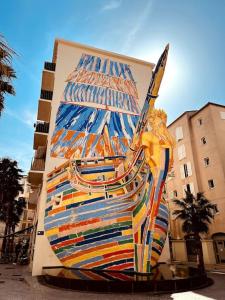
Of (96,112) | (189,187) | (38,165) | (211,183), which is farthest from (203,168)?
(38,165)

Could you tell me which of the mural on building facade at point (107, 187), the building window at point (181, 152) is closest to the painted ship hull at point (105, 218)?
the mural on building facade at point (107, 187)

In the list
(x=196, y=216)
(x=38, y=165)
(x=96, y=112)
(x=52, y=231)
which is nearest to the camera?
(x=52, y=231)

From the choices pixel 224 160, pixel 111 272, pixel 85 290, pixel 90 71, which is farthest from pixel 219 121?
pixel 85 290

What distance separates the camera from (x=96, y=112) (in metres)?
19.9

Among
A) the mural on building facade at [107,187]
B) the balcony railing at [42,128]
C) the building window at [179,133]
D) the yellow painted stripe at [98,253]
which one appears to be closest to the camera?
the mural on building facade at [107,187]

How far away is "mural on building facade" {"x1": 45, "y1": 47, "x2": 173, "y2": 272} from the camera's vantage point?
11.5 metres

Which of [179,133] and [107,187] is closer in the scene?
[107,187]

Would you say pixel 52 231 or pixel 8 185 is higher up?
pixel 8 185

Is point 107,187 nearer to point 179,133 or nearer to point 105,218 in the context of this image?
point 105,218

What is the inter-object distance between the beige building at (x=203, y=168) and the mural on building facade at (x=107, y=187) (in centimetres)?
1319

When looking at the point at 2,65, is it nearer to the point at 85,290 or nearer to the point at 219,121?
the point at 85,290

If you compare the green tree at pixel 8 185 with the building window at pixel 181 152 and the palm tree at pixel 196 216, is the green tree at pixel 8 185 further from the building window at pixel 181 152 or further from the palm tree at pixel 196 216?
the building window at pixel 181 152

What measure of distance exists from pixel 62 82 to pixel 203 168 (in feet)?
64.1

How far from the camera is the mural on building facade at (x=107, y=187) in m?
11.5
